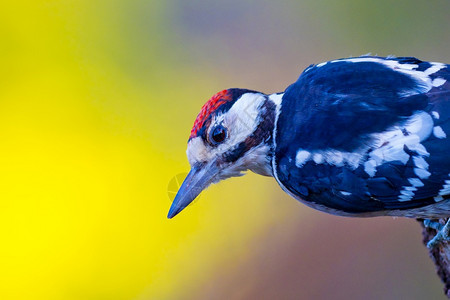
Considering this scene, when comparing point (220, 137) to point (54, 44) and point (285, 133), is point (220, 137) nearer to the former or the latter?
point (285, 133)

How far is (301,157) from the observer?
1.66 m

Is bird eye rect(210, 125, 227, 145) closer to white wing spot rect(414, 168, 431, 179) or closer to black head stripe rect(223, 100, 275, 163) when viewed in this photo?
black head stripe rect(223, 100, 275, 163)

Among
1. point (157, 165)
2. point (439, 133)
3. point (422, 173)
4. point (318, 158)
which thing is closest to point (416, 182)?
point (422, 173)

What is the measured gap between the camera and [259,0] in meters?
3.48

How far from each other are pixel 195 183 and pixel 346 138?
528mm

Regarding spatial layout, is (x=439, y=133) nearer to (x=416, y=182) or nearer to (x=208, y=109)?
(x=416, y=182)

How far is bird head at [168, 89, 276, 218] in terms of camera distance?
173 cm

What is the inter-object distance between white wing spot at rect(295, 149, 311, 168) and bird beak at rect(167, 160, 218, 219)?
0.28m

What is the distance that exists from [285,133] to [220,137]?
0.21 meters

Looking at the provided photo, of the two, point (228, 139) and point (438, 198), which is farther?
point (228, 139)

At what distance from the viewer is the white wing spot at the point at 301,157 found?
5.40 feet

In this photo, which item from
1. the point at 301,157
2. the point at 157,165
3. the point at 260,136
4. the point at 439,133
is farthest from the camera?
the point at 157,165

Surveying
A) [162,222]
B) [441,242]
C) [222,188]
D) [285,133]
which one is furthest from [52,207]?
[441,242]

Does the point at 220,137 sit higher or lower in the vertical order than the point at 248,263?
higher
